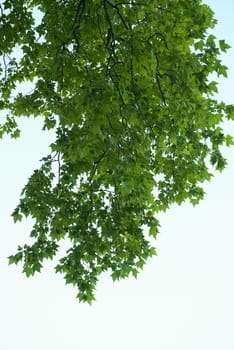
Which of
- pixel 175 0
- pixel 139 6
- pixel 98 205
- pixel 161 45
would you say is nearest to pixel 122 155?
pixel 98 205

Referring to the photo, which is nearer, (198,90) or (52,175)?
(198,90)

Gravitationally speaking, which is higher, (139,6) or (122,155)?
(139,6)

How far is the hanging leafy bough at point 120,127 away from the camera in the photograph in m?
4.89

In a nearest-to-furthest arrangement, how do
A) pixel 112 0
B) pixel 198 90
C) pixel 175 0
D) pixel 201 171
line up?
pixel 198 90, pixel 112 0, pixel 175 0, pixel 201 171

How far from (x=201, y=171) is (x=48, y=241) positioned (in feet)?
9.48

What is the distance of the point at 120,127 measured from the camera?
536 cm

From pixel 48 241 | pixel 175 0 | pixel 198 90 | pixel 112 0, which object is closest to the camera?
pixel 198 90

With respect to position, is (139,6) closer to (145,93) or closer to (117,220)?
(145,93)

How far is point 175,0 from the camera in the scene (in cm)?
629

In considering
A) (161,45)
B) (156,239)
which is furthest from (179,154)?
(161,45)

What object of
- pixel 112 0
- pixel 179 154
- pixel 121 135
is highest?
pixel 112 0

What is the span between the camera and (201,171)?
6.70 metres

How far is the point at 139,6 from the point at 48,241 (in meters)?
3.78

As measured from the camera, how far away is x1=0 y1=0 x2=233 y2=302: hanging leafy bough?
16.1 ft
